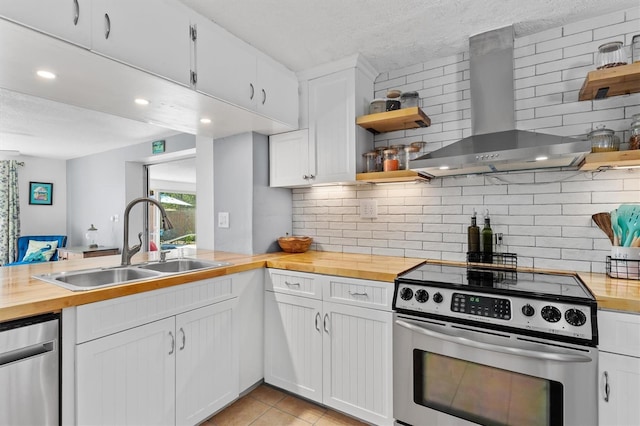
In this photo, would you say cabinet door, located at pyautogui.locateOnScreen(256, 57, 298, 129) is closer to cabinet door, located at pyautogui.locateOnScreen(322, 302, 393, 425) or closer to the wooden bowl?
the wooden bowl

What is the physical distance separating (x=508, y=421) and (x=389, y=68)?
2.40 metres

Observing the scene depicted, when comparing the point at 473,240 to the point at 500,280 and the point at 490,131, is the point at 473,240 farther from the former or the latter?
the point at 490,131

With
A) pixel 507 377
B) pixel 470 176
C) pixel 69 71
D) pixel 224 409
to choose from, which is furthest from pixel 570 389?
pixel 69 71

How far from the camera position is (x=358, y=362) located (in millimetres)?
1964

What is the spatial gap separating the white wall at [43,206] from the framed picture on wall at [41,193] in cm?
5

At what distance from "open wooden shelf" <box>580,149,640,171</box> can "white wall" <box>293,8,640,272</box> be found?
0.22 meters

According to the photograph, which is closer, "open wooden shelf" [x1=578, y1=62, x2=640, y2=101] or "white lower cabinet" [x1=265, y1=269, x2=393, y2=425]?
"open wooden shelf" [x1=578, y1=62, x2=640, y2=101]

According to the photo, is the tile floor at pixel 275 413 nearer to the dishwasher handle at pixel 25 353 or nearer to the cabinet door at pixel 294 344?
the cabinet door at pixel 294 344

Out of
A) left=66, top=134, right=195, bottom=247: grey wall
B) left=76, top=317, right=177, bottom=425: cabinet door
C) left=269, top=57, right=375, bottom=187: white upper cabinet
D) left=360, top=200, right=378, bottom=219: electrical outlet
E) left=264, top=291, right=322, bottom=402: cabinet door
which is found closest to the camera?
left=76, top=317, right=177, bottom=425: cabinet door

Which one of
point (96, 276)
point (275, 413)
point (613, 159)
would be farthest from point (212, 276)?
point (613, 159)

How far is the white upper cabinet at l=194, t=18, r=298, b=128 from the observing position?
6.27 ft

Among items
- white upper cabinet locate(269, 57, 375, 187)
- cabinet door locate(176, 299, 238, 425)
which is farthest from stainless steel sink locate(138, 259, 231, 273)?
white upper cabinet locate(269, 57, 375, 187)

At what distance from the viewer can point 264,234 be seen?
2.82 metres

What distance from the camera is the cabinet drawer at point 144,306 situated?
4.67 ft
